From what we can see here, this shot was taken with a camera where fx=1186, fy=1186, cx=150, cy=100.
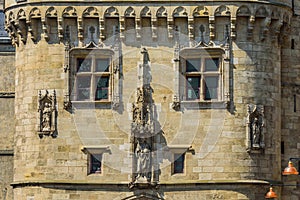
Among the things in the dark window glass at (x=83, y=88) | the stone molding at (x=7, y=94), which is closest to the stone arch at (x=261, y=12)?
the dark window glass at (x=83, y=88)

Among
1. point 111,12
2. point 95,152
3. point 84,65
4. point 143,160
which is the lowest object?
point 143,160

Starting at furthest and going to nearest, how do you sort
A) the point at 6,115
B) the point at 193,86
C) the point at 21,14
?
the point at 6,115
the point at 21,14
the point at 193,86

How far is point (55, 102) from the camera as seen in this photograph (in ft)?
122

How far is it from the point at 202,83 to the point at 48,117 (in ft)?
16.2

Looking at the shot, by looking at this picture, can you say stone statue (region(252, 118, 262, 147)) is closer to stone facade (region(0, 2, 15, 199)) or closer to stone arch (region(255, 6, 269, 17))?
stone arch (region(255, 6, 269, 17))

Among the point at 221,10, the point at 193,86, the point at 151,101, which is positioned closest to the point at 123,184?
the point at 151,101

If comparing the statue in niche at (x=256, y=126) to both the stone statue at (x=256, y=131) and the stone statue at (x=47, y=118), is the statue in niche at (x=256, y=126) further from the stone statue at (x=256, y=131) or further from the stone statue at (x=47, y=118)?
the stone statue at (x=47, y=118)

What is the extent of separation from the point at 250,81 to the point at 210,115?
1.65 metres

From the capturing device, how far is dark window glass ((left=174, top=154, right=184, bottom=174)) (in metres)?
36.8

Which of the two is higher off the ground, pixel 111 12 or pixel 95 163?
pixel 111 12

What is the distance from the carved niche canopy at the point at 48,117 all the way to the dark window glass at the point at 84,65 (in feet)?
4.00

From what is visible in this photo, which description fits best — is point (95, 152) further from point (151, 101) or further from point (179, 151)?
point (179, 151)

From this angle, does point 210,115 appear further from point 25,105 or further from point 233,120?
point 25,105

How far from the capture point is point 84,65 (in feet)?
122
